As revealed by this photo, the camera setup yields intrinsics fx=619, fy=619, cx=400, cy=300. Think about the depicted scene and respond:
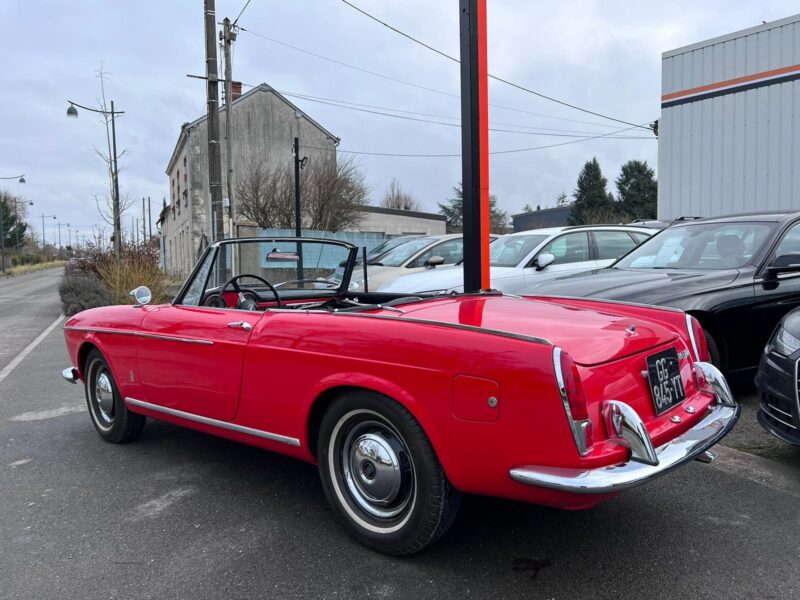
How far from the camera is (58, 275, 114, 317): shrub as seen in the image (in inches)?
529

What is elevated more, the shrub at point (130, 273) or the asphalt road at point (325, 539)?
the shrub at point (130, 273)

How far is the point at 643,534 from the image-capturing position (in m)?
2.82

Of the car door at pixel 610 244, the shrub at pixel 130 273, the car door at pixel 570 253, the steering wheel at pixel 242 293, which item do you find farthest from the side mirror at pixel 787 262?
the shrub at pixel 130 273

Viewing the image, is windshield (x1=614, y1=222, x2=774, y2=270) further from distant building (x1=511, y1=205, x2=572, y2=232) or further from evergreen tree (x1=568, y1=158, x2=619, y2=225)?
distant building (x1=511, y1=205, x2=572, y2=232)

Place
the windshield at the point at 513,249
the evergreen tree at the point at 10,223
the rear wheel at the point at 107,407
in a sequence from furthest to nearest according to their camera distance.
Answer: the evergreen tree at the point at 10,223 < the windshield at the point at 513,249 < the rear wheel at the point at 107,407

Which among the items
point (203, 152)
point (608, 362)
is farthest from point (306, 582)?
point (203, 152)

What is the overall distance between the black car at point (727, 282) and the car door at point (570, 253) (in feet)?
6.36

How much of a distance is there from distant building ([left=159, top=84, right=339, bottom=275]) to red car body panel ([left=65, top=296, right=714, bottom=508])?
23014mm

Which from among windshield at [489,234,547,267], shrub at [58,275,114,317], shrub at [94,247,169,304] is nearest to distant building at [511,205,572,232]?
shrub at [94,247,169,304]

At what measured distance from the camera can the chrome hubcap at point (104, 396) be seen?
14.2ft

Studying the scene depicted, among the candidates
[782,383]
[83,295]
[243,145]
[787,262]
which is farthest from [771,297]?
[243,145]

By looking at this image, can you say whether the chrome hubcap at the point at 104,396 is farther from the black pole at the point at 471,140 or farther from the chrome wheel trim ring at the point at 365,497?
the black pole at the point at 471,140

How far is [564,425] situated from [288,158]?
29.3 meters

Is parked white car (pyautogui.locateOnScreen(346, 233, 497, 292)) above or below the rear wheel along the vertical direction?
above
